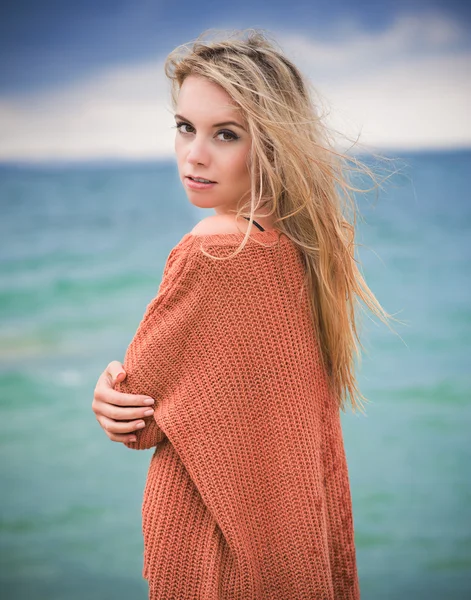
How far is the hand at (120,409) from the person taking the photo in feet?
4.47

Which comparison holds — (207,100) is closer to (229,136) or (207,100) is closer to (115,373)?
(229,136)

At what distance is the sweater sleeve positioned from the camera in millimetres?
1354

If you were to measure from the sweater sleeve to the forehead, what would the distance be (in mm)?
259

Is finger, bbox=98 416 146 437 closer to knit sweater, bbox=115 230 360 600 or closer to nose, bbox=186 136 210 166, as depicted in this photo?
knit sweater, bbox=115 230 360 600

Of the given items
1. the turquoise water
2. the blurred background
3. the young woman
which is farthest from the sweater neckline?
the blurred background

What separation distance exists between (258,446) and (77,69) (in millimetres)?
8044

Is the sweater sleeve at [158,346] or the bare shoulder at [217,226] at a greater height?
the bare shoulder at [217,226]

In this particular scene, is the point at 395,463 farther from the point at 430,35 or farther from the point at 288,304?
the point at 430,35

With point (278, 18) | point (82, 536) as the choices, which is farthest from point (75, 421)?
point (278, 18)

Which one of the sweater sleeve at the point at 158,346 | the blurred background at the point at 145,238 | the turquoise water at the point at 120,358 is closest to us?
the sweater sleeve at the point at 158,346

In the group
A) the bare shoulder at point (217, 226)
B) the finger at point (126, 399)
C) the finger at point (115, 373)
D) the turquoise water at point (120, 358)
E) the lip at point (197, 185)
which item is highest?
the turquoise water at point (120, 358)

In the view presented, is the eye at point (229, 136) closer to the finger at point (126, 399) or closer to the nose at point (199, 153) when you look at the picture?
the nose at point (199, 153)

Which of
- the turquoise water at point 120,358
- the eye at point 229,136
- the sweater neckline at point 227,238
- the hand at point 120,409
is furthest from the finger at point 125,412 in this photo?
the turquoise water at point 120,358

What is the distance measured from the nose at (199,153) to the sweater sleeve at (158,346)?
0.17m
